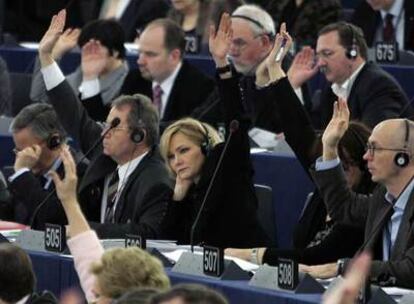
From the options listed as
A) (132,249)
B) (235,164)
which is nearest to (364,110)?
(235,164)

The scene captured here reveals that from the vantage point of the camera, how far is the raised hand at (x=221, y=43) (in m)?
7.27

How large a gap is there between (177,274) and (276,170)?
6.84 feet

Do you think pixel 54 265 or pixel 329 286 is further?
pixel 54 265

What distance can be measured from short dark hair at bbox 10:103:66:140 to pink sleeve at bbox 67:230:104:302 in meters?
2.54

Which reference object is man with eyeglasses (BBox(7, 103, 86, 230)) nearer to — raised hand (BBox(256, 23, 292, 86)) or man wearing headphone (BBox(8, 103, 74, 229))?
man wearing headphone (BBox(8, 103, 74, 229))

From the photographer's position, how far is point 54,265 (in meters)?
6.57

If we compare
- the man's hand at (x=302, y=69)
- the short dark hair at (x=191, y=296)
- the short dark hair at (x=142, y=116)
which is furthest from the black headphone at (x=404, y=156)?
the man's hand at (x=302, y=69)

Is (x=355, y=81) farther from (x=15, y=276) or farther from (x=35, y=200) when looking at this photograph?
(x=15, y=276)

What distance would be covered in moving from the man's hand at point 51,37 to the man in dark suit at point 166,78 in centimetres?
118

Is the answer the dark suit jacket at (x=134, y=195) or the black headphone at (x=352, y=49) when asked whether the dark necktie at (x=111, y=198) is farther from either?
the black headphone at (x=352, y=49)

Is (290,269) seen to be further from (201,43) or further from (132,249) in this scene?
(201,43)

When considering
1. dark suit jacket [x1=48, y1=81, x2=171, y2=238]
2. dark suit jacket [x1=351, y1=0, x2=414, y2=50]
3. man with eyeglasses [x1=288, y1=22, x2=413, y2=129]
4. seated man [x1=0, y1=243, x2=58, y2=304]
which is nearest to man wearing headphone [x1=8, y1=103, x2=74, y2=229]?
dark suit jacket [x1=48, y1=81, x2=171, y2=238]

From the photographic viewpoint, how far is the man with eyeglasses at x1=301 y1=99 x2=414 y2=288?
19.6ft

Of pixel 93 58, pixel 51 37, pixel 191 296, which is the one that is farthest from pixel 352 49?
pixel 191 296
